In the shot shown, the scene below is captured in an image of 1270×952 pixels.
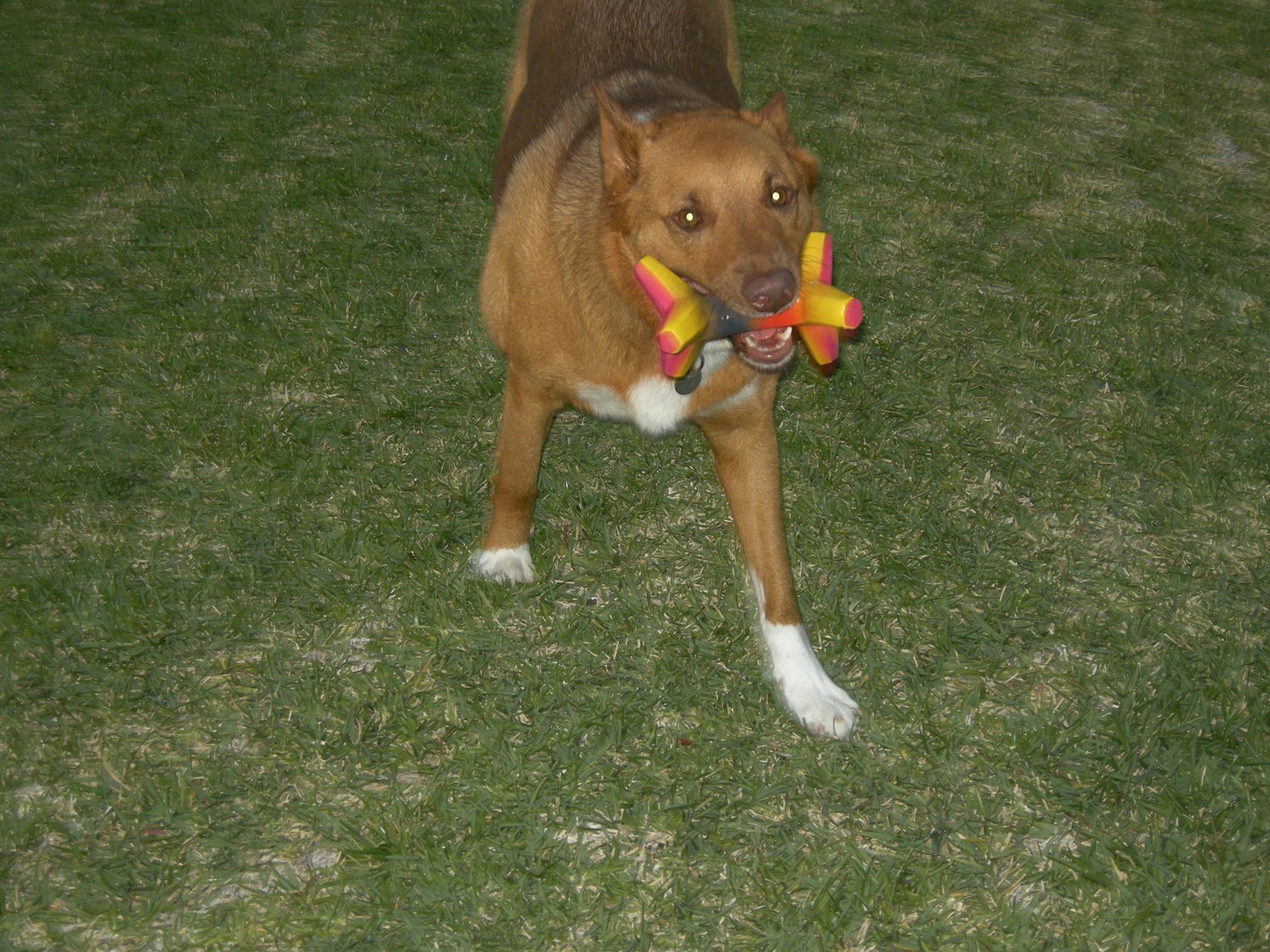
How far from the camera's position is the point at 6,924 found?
7.88 feet

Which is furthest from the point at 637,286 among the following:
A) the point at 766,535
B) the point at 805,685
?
the point at 805,685

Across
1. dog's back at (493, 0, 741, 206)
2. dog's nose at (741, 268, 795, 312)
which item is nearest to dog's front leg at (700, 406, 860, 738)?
dog's nose at (741, 268, 795, 312)

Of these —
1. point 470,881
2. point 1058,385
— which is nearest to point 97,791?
point 470,881

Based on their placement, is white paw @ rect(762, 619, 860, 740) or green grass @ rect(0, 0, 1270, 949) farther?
white paw @ rect(762, 619, 860, 740)

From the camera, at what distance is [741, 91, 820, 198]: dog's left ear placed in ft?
9.84

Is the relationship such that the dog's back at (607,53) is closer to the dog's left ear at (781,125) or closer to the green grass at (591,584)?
the dog's left ear at (781,125)

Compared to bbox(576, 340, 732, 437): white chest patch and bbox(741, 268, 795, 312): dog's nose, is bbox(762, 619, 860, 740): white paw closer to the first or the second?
bbox(576, 340, 732, 437): white chest patch

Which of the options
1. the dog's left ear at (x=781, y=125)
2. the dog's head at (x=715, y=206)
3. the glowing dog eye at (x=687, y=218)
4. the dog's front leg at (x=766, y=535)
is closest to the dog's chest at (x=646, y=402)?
the dog's front leg at (x=766, y=535)

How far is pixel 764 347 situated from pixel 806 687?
0.89 m

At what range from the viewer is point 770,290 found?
2596 mm

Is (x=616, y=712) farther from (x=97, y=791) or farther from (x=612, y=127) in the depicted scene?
(x=612, y=127)

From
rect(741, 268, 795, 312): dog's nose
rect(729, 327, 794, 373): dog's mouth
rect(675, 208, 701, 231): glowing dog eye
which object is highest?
rect(675, 208, 701, 231): glowing dog eye

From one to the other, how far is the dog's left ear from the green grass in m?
1.14

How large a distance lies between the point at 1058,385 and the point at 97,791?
3.51m
